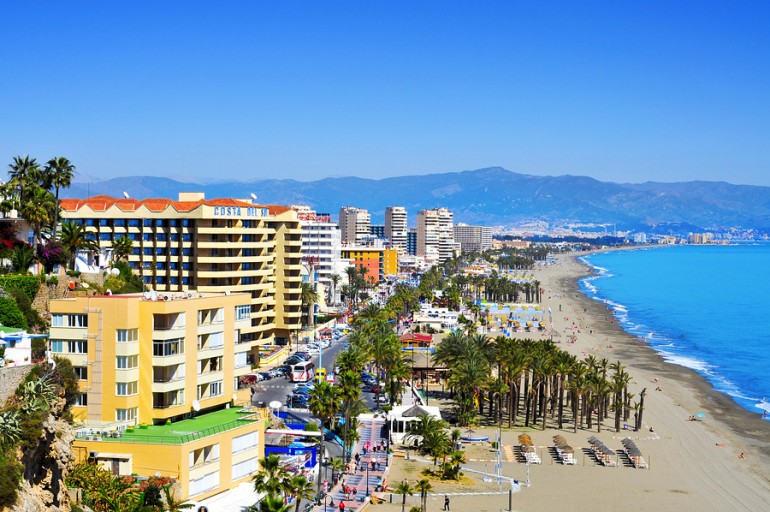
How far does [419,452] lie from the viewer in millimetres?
59281

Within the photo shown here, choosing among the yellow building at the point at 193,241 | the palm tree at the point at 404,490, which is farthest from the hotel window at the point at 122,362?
the yellow building at the point at 193,241

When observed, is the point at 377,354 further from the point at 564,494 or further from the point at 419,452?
the point at 564,494

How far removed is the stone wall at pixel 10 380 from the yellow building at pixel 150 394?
5737 mm

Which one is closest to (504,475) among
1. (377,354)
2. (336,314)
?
(377,354)

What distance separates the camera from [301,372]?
3034 inches

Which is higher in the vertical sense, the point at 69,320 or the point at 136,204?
the point at 136,204

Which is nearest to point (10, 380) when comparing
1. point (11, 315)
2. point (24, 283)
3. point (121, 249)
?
point (11, 315)

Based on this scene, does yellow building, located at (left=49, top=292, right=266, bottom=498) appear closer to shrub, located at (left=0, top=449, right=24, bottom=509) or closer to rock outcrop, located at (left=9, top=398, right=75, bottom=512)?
rock outcrop, located at (left=9, top=398, right=75, bottom=512)

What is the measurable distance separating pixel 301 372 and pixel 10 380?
4481 centimetres

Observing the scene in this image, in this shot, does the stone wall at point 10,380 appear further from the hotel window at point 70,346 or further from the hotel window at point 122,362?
the hotel window at point 70,346

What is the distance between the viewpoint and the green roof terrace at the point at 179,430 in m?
38.0

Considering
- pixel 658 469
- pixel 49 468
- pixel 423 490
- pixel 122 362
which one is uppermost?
pixel 122 362

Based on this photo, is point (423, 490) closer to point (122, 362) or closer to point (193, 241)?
point (122, 362)

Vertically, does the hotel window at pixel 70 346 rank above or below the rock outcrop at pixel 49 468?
above
